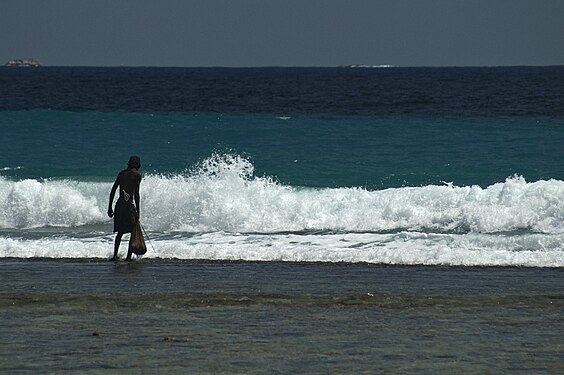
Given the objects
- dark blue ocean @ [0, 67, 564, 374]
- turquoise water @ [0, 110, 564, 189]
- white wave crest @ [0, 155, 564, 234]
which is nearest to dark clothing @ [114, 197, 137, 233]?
dark blue ocean @ [0, 67, 564, 374]

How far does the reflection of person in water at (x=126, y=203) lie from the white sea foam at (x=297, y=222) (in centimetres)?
98

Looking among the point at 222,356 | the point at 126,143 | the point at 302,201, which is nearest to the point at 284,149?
the point at 126,143

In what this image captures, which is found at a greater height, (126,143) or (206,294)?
(126,143)

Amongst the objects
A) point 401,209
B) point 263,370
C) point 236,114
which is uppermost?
point 236,114

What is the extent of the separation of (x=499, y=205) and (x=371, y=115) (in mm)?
19193

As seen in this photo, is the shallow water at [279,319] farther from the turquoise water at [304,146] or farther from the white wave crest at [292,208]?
the turquoise water at [304,146]

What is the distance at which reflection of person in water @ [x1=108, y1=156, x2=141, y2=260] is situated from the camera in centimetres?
1323

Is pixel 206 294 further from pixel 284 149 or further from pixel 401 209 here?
pixel 284 149

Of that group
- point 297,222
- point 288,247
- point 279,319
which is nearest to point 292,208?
point 297,222

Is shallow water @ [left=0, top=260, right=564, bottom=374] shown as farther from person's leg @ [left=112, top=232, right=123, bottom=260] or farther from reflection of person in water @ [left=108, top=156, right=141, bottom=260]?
reflection of person in water @ [left=108, top=156, right=141, bottom=260]

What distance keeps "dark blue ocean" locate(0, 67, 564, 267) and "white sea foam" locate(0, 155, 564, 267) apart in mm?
35

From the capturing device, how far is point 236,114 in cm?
3691

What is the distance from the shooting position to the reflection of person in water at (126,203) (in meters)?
13.2

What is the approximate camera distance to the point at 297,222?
17.7 meters
